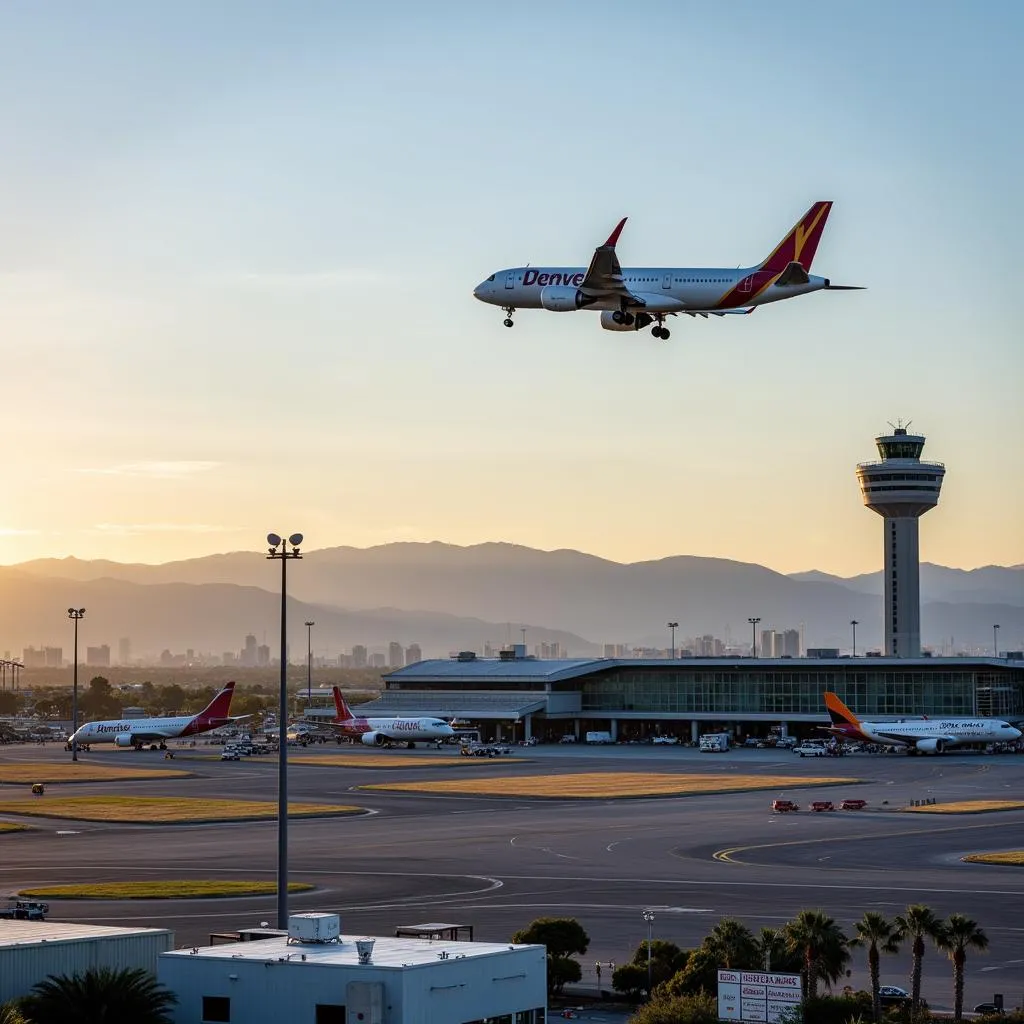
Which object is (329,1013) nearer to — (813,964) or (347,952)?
(347,952)

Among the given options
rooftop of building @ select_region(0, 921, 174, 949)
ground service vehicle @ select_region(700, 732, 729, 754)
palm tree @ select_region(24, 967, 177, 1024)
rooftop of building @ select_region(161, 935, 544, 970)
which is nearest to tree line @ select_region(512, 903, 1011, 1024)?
rooftop of building @ select_region(161, 935, 544, 970)

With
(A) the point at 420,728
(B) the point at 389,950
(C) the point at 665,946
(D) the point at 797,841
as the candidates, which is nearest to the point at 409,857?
(D) the point at 797,841

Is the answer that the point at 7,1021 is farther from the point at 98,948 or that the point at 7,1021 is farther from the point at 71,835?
the point at 71,835

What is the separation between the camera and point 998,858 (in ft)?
258

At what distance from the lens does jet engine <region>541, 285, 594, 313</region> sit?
250 feet

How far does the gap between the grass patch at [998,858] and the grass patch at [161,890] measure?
30.7 meters

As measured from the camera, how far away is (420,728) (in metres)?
194

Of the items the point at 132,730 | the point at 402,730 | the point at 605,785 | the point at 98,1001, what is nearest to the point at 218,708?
the point at 132,730

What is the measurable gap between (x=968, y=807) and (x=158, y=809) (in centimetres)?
5133

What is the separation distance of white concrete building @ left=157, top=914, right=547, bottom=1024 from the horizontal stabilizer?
145 feet

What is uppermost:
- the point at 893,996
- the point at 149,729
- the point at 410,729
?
the point at 893,996

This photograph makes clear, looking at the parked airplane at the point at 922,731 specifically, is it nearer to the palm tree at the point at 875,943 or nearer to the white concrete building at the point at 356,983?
the palm tree at the point at 875,943

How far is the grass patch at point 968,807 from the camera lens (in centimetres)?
10631

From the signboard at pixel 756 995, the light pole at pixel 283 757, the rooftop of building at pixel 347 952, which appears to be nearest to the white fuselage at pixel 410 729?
the light pole at pixel 283 757
